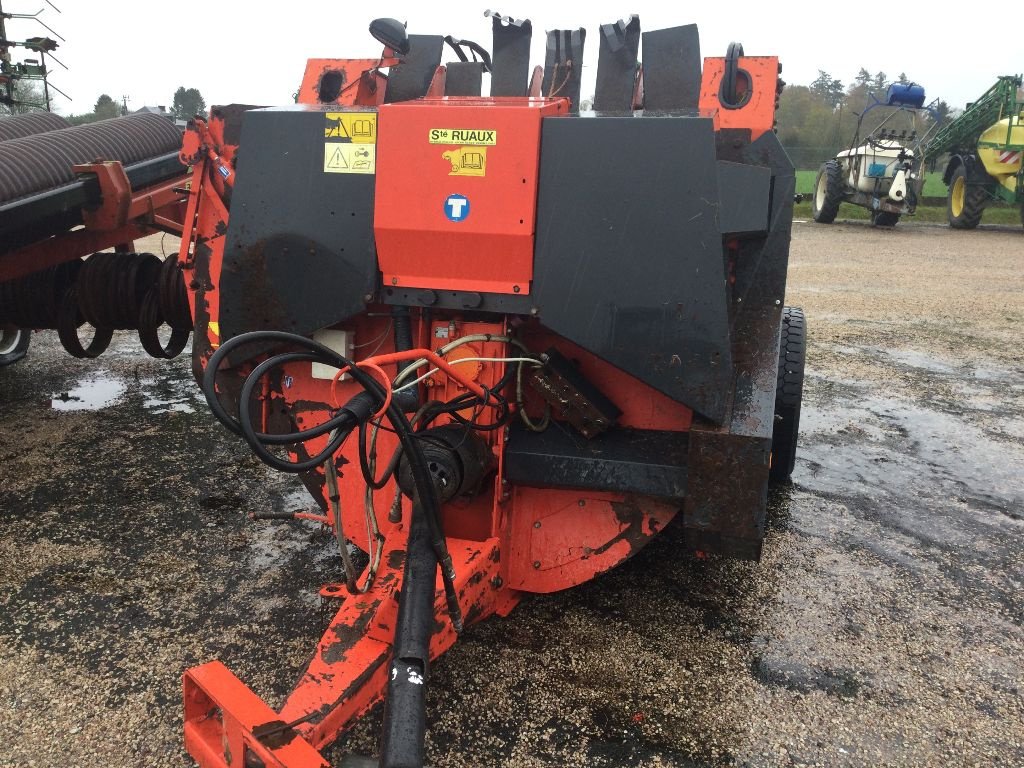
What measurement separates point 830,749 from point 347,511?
1540mm

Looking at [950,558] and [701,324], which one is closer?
[701,324]

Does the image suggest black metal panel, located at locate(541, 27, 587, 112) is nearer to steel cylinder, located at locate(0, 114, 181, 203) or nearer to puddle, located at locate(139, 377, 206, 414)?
steel cylinder, located at locate(0, 114, 181, 203)

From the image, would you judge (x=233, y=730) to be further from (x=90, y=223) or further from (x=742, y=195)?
(x=90, y=223)

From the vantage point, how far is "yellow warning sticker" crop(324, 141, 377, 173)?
224cm

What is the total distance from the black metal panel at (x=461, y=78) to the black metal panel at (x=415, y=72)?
0.15 meters

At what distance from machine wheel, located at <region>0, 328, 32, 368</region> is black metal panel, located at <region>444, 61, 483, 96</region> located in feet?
Answer: 13.0

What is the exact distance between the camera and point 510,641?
102 inches

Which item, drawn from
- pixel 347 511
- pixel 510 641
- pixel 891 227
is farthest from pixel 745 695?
pixel 891 227

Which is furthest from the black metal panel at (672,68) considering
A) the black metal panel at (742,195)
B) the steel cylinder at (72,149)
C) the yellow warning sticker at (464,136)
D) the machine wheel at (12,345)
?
the machine wheel at (12,345)

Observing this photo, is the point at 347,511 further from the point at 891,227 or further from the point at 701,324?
the point at 891,227

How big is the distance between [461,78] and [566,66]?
49 cm

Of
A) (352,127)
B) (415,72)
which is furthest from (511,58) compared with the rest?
(352,127)

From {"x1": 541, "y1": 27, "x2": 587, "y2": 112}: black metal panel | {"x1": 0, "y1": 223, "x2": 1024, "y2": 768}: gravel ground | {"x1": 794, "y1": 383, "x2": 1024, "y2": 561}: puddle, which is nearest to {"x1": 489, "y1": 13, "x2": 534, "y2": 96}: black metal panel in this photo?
{"x1": 541, "y1": 27, "x2": 587, "y2": 112}: black metal panel

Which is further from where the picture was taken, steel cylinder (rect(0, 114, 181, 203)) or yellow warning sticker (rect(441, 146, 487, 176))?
steel cylinder (rect(0, 114, 181, 203))
